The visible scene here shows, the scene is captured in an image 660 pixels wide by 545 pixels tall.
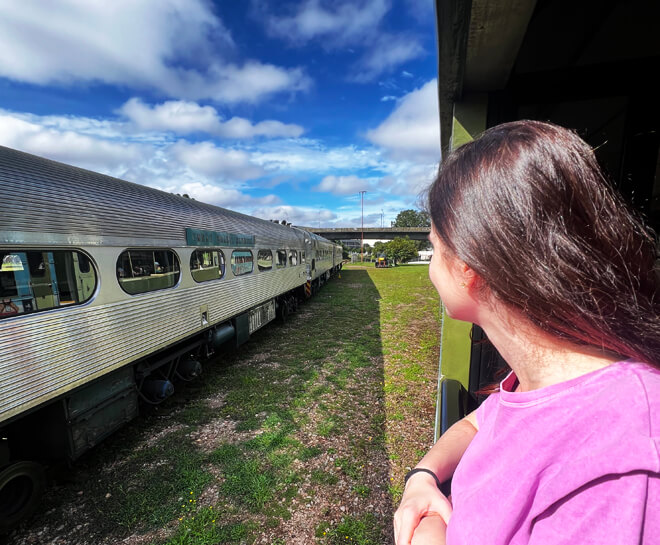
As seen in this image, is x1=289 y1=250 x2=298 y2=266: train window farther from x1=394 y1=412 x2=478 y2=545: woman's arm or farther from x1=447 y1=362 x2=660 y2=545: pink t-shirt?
x1=447 y1=362 x2=660 y2=545: pink t-shirt

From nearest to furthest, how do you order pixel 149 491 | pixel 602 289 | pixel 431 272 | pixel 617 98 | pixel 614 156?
pixel 602 289
pixel 431 272
pixel 617 98
pixel 614 156
pixel 149 491

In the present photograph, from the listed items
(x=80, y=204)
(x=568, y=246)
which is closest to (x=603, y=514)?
(x=568, y=246)

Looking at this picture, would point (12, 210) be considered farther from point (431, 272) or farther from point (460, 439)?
point (460, 439)

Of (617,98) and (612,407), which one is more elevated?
(617,98)

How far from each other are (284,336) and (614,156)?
24.3 feet

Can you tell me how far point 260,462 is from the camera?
3.47 meters

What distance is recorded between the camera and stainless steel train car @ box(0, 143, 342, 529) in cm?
264

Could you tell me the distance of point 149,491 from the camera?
10.1 ft

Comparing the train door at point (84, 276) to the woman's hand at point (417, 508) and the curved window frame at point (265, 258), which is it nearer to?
the woman's hand at point (417, 508)

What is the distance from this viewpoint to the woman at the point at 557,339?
1.64 feet

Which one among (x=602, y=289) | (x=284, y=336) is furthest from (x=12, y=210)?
(x=284, y=336)

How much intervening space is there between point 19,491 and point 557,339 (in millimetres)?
4293

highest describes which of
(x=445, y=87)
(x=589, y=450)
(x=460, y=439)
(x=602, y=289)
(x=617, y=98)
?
(x=445, y=87)

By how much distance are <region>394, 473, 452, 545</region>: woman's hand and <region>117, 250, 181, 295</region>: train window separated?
12.4ft
